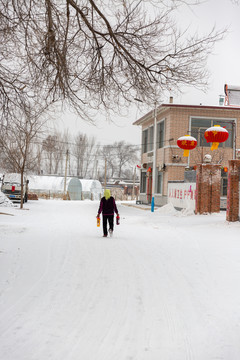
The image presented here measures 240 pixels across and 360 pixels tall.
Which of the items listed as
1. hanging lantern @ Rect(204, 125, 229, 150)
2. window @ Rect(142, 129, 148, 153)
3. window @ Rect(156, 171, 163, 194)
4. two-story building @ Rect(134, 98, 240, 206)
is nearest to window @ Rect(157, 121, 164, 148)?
two-story building @ Rect(134, 98, 240, 206)

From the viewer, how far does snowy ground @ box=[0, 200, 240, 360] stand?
157 inches

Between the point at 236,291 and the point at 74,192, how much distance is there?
46670mm

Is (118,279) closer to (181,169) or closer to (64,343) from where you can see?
(64,343)

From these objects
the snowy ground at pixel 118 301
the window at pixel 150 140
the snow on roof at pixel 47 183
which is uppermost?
the window at pixel 150 140

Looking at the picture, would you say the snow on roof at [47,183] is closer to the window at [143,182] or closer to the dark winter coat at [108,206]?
the window at [143,182]

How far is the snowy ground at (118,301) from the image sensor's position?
13.1ft

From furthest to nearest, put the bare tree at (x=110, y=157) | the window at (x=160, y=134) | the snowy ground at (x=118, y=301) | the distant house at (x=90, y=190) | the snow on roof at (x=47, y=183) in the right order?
the bare tree at (x=110, y=157)
the distant house at (x=90, y=190)
the snow on roof at (x=47, y=183)
the window at (x=160, y=134)
the snowy ground at (x=118, y=301)

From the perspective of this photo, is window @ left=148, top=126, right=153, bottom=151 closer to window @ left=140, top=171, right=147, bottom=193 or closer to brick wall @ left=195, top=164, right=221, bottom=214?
window @ left=140, top=171, right=147, bottom=193

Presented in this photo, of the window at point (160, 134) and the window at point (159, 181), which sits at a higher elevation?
the window at point (160, 134)

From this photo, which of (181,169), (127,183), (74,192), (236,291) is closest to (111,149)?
(127,183)

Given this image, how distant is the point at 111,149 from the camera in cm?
9075

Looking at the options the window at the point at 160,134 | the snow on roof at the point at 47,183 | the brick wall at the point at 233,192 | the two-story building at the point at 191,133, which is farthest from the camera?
the snow on roof at the point at 47,183

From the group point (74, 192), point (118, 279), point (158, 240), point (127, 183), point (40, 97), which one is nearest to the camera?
point (118, 279)

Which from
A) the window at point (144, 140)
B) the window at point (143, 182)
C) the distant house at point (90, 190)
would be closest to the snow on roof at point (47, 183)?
the distant house at point (90, 190)
